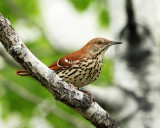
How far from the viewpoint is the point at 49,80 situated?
9.73 ft

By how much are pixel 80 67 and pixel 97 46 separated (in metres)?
0.71

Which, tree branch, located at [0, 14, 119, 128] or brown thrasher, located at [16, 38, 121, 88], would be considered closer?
tree branch, located at [0, 14, 119, 128]

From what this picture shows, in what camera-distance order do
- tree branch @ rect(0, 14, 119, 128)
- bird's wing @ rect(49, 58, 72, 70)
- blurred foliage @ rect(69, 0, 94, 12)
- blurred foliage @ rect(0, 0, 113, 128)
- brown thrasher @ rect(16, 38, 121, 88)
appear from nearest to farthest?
tree branch @ rect(0, 14, 119, 128), brown thrasher @ rect(16, 38, 121, 88), bird's wing @ rect(49, 58, 72, 70), blurred foliage @ rect(0, 0, 113, 128), blurred foliage @ rect(69, 0, 94, 12)

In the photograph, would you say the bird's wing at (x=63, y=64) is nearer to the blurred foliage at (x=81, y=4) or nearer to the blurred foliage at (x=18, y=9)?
the blurred foliage at (x=18, y=9)

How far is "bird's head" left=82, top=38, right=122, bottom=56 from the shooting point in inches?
179

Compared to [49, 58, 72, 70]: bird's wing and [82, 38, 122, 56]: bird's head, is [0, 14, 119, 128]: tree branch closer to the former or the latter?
[49, 58, 72, 70]: bird's wing

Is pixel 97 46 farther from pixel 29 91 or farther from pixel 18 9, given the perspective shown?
pixel 18 9

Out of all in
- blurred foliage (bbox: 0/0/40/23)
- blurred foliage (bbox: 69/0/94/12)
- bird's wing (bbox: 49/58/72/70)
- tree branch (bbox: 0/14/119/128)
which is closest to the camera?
tree branch (bbox: 0/14/119/128)

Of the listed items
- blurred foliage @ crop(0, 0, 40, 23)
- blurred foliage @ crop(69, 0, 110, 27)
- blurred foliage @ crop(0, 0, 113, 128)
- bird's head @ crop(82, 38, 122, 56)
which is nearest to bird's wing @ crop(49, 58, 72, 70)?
bird's head @ crop(82, 38, 122, 56)

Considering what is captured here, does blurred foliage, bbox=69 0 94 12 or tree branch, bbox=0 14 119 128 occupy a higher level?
blurred foliage, bbox=69 0 94 12

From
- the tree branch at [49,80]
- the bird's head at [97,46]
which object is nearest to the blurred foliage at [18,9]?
the bird's head at [97,46]

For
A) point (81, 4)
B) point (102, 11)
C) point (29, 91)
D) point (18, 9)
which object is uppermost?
point (102, 11)

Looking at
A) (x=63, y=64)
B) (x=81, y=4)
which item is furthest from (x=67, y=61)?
(x=81, y=4)

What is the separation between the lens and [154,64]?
17.2 ft
